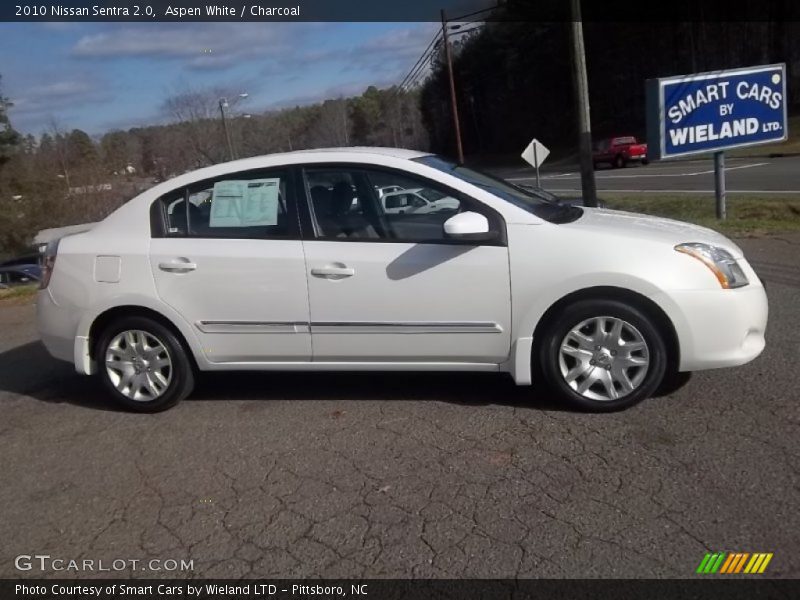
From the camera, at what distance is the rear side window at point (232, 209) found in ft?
15.9

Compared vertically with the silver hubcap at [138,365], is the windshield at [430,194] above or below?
above

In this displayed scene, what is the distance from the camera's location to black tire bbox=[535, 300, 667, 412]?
4.39 m

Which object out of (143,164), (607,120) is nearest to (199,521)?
(143,164)

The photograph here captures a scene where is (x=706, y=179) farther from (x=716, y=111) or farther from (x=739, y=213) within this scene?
(x=716, y=111)

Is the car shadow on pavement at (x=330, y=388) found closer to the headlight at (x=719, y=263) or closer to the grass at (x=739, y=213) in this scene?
the headlight at (x=719, y=263)

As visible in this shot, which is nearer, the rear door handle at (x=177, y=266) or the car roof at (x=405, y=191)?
the car roof at (x=405, y=191)

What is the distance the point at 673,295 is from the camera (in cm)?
433

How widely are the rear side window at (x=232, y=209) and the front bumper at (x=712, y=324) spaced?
234 centimetres

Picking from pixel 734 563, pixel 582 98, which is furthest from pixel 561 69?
pixel 734 563
